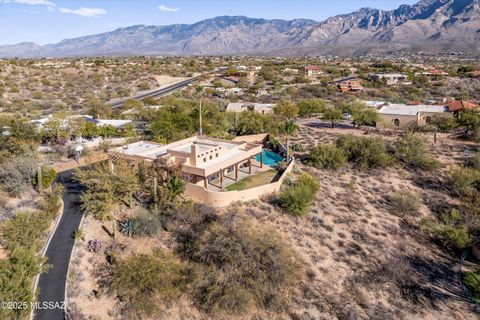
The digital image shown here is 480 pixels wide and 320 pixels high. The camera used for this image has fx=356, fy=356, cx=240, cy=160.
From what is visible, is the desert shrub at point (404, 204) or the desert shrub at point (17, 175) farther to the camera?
the desert shrub at point (404, 204)

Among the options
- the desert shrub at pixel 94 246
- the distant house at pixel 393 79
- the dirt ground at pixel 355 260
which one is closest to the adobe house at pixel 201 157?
the dirt ground at pixel 355 260

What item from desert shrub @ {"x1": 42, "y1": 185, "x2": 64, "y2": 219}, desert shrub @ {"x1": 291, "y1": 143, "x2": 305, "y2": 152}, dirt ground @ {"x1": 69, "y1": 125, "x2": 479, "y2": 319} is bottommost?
dirt ground @ {"x1": 69, "y1": 125, "x2": 479, "y2": 319}

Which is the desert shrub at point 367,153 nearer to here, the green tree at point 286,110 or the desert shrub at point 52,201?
the green tree at point 286,110

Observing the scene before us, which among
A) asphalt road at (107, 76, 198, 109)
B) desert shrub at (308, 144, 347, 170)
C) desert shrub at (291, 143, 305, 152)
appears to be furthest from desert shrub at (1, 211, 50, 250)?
asphalt road at (107, 76, 198, 109)

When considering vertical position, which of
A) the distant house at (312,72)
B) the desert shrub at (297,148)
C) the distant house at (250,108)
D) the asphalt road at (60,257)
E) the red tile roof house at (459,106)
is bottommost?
the asphalt road at (60,257)

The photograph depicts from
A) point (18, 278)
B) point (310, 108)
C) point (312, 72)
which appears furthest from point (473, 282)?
point (312, 72)

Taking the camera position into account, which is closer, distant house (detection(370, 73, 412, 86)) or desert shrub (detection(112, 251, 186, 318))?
desert shrub (detection(112, 251, 186, 318))

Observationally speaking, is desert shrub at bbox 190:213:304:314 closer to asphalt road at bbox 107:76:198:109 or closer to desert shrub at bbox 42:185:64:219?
desert shrub at bbox 42:185:64:219
